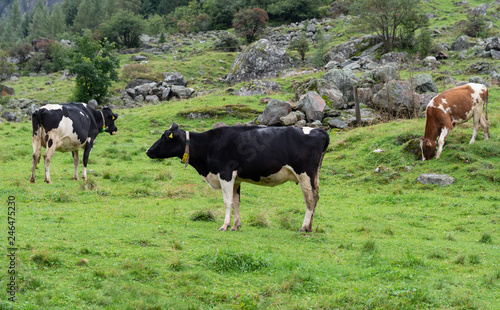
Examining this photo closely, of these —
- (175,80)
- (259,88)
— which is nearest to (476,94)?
(259,88)

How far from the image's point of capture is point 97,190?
15344 millimetres

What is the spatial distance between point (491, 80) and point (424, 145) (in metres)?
16.8

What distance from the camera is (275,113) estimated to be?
27156mm

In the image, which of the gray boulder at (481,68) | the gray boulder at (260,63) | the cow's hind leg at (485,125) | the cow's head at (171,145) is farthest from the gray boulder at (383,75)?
the cow's head at (171,145)

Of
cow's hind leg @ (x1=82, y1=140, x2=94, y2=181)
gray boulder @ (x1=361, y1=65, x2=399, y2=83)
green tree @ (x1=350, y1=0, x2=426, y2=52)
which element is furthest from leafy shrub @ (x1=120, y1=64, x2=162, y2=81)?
cow's hind leg @ (x1=82, y1=140, x2=94, y2=181)

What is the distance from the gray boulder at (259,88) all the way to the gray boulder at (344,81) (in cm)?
619

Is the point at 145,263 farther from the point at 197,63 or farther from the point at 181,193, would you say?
the point at 197,63

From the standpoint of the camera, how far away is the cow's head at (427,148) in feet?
64.3

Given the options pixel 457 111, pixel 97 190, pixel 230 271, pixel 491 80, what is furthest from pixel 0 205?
pixel 491 80

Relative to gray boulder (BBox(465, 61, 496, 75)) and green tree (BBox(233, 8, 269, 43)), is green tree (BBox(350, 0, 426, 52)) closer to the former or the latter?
gray boulder (BBox(465, 61, 496, 75))

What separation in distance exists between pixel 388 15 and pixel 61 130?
1495 inches

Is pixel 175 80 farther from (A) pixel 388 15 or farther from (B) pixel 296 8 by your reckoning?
(B) pixel 296 8

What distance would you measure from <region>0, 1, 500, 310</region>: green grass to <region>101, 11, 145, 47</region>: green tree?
181 feet

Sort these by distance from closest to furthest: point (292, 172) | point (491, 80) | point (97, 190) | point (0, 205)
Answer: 1. point (292, 172)
2. point (0, 205)
3. point (97, 190)
4. point (491, 80)
